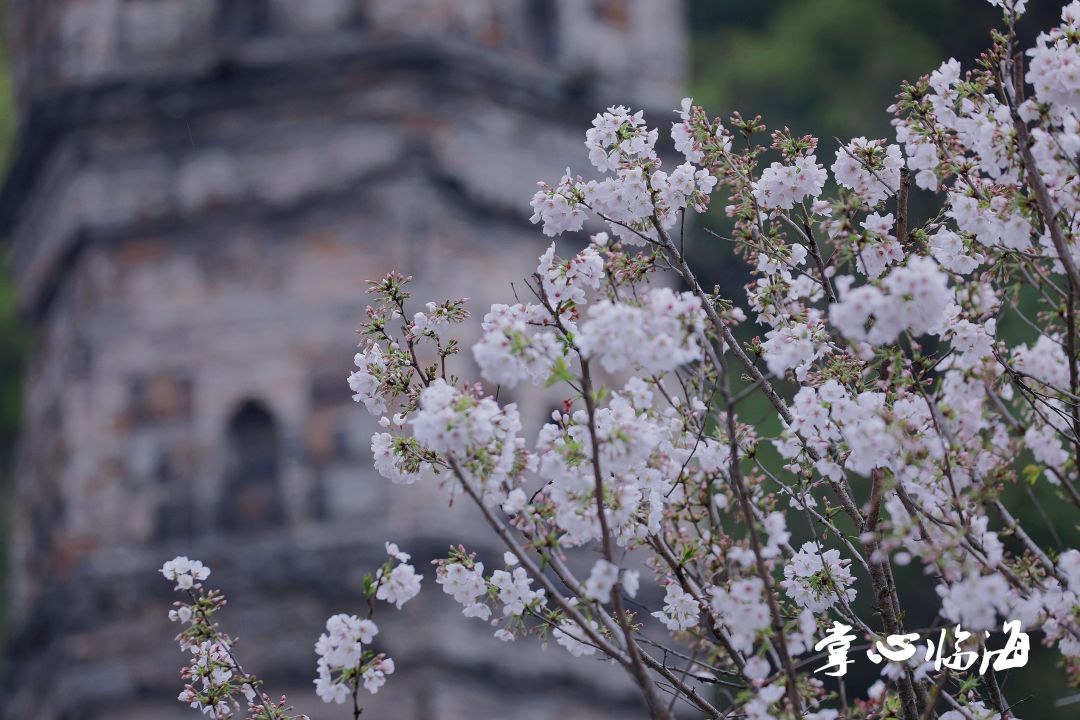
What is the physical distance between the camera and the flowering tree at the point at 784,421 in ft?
19.9

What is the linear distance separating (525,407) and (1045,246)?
11.0 meters

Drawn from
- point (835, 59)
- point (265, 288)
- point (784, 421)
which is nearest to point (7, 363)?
point (265, 288)

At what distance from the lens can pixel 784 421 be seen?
23.5ft

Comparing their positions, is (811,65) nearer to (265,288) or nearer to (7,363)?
(7,363)

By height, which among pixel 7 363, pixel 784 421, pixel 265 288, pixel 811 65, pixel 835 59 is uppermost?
pixel 835 59

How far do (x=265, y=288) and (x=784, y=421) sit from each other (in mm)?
11345

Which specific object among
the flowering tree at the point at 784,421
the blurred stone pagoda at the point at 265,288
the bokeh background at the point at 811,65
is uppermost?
the bokeh background at the point at 811,65

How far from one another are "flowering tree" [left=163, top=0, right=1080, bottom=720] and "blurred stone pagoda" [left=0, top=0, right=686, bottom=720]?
9588mm

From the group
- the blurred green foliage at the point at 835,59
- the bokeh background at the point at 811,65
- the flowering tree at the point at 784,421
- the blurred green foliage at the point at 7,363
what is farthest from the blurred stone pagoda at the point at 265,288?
the flowering tree at the point at 784,421

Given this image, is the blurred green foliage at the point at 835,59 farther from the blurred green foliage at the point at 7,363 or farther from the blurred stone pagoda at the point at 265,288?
the blurred green foliage at the point at 7,363

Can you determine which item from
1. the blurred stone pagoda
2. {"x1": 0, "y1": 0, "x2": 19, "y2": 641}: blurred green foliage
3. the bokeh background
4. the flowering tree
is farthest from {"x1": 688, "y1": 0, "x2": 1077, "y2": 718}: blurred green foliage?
the flowering tree

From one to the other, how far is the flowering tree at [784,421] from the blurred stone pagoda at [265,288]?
9588mm

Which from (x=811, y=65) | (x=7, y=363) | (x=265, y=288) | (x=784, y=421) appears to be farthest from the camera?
(x=811, y=65)

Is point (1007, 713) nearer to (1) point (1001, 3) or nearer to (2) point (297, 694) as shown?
(1) point (1001, 3)
